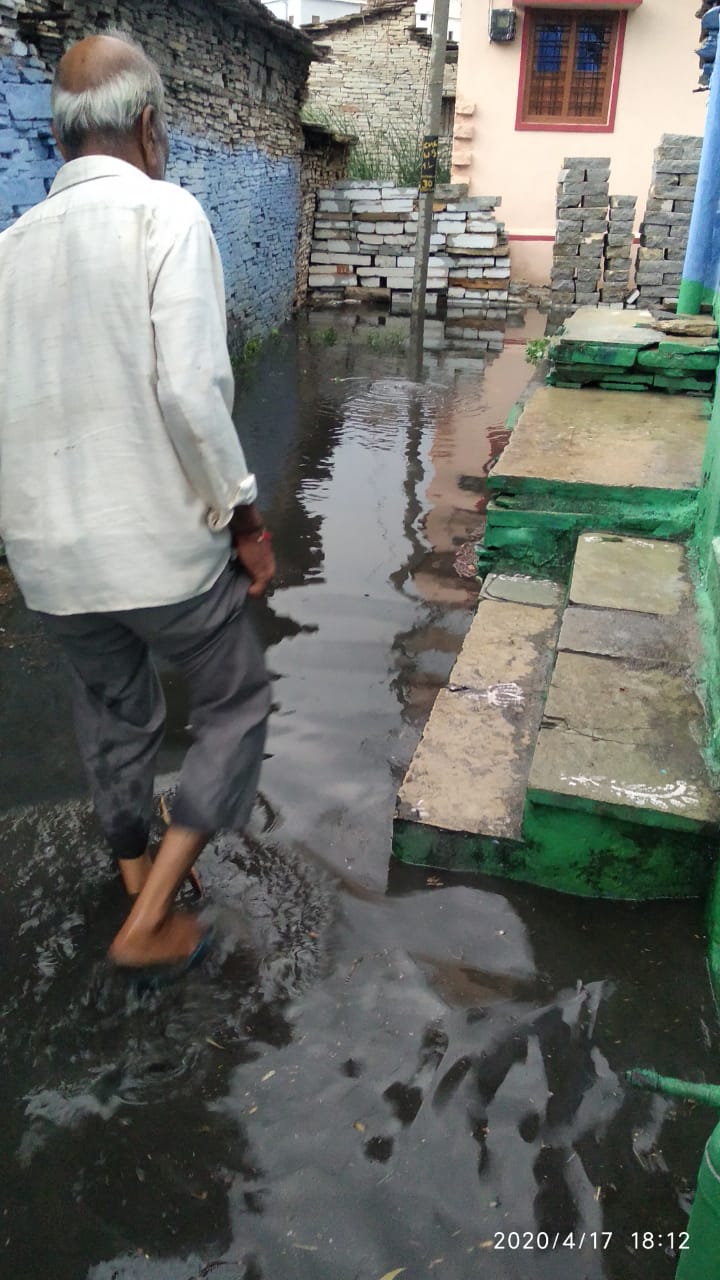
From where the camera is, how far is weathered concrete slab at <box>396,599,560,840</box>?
91.4 inches

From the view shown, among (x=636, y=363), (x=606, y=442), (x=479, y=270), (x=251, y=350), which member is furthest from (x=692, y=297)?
(x=479, y=270)

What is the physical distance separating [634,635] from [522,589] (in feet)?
2.75

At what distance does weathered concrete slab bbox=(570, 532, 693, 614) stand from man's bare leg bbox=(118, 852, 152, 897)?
1563mm

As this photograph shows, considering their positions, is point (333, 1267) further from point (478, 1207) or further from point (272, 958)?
point (272, 958)

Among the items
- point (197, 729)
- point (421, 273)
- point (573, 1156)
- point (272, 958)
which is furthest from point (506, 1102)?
point (421, 273)

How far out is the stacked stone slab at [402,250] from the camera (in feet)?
43.6

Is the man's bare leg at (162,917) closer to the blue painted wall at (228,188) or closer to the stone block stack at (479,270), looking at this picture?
the blue painted wall at (228,188)

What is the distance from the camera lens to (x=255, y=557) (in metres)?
1.97

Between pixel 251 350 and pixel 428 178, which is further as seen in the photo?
pixel 428 178

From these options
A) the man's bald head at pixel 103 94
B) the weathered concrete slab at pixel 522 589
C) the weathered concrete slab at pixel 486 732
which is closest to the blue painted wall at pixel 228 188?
the weathered concrete slab at pixel 522 589

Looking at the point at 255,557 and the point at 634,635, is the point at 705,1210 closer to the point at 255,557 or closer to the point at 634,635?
the point at 255,557

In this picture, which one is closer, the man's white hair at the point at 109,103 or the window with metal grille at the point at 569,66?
the man's white hair at the point at 109,103

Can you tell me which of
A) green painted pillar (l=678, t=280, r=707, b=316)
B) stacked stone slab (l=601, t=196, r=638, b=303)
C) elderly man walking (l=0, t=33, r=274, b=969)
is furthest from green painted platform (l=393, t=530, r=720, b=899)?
stacked stone slab (l=601, t=196, r=638, b=303)

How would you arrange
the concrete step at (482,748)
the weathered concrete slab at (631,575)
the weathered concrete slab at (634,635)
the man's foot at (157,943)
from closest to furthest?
the man's foot at (157,943)
the concrete step at (482,748)
the weathered concrete slab at (634,635)
the weathered concrete slab at (631,575)
